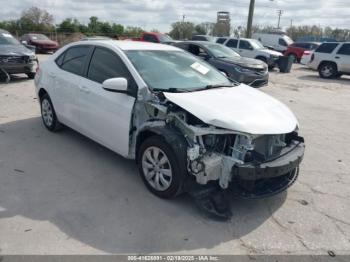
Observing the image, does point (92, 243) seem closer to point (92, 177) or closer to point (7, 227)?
point (7, 227)

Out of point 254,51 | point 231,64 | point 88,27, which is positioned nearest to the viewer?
point 231,64

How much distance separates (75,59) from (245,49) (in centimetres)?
1552

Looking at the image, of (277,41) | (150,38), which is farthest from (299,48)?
(150,38)

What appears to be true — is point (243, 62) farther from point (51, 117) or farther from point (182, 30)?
point (182, 30)

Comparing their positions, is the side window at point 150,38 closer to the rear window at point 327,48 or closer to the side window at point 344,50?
the rear window at point 327,48

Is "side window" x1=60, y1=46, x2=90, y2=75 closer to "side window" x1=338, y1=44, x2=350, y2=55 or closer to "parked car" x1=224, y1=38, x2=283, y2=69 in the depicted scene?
"side window" x1=338, y1=44, x2=350, y2=55

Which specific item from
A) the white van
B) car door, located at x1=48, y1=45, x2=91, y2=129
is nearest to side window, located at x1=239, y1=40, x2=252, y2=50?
the white van

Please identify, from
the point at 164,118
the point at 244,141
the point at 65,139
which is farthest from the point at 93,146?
the point at 244,141

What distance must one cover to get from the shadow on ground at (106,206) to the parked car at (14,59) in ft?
22.5

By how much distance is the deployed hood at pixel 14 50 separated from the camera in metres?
11.1

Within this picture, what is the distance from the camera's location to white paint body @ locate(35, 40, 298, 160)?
144 inches

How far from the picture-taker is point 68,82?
5.31 m

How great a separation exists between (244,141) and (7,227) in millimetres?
2450

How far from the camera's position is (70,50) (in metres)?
5.67
